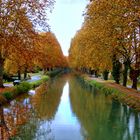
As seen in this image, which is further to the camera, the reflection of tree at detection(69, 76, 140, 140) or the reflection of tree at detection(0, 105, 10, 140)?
the reflection of tree at detection(69, 76, 140, 140)

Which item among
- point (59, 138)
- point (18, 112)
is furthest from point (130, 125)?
point (18, 112)

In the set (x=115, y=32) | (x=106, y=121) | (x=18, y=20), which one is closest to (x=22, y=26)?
(x=18, y=20)

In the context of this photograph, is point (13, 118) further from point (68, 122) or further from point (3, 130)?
point (3, 130)

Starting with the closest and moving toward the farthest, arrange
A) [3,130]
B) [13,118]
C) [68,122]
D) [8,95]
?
[3,130], [68,122], [13,118], [8,95]

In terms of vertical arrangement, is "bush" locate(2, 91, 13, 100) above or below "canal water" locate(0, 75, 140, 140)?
above

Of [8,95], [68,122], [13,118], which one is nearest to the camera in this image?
[68,122]

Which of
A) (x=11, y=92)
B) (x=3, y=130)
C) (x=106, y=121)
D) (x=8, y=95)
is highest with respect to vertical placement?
(x=11, y=92)

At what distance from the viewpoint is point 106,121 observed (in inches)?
1093

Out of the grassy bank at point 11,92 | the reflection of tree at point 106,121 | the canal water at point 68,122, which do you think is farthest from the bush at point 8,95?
the reflection of tree at point 106,121

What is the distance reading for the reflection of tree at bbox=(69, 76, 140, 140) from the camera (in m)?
22.7

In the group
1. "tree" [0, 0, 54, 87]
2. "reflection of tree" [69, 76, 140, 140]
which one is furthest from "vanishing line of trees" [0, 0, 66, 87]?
"reflection of tree" [69, 76, 140, 140]

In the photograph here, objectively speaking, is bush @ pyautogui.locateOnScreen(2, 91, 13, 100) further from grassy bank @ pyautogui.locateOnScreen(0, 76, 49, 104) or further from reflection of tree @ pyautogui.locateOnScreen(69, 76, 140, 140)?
reflection of tree @ pyautogui.locateOnScreen(69, 76, 140, 140)

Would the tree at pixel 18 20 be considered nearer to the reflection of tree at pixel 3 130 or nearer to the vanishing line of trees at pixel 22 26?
the vanishing line of trees at pixel 22 26

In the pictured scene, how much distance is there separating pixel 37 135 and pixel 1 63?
76.0 ft
